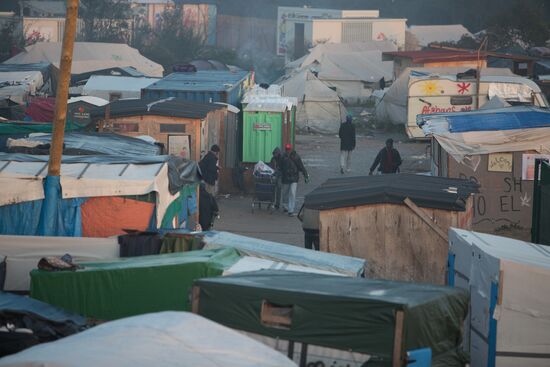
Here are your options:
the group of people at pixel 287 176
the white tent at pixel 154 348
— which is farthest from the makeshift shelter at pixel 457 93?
the white tent at pixel 154 348

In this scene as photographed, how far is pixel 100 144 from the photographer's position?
1567cm

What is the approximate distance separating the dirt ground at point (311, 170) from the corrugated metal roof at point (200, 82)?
3.11 metres

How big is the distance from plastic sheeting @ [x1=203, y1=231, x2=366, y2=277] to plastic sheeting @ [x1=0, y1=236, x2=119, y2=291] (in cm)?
114

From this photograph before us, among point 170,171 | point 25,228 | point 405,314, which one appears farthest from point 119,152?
point 405,314

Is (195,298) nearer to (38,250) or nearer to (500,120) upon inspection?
(38,250)

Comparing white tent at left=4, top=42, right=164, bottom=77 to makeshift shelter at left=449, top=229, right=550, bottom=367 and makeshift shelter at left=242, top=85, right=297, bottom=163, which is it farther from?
makeshift shelter at left=449, top=229, right=550, bottom=367

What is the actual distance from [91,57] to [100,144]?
89.6ft

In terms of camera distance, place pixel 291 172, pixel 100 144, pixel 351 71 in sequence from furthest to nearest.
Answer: pixel 351 71
pixel 291 172
pixel 100 144

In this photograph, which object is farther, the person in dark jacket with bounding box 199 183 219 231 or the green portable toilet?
the green portable toilet

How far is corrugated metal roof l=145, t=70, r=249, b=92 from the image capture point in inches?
947

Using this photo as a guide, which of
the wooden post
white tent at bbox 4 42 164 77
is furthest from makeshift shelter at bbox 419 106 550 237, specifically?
white tent at bbox 4 42 164 77

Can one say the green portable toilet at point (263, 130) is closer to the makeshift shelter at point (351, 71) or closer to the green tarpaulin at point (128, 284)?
the green tarpaulin at point (128, 284)

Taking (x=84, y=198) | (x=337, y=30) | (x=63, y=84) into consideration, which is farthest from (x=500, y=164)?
(x=337, y=30)

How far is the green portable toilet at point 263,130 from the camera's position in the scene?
73.4ft
